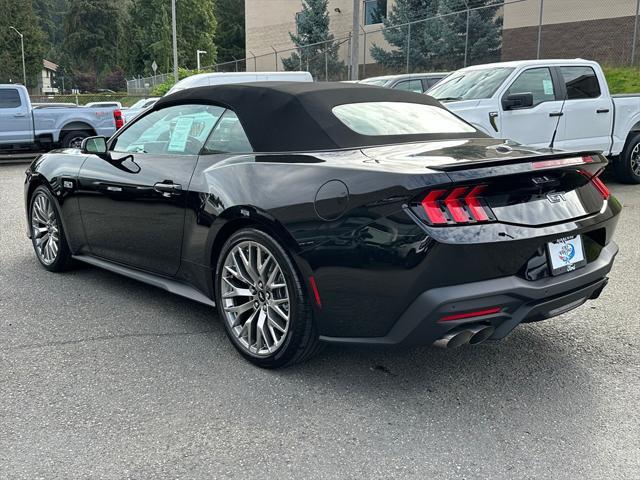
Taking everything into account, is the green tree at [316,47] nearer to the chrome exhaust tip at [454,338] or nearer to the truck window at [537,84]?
the truck window at [537,84]

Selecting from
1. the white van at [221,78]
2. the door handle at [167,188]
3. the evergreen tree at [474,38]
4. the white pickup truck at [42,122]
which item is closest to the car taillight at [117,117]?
the white pickup truck at [42,122]

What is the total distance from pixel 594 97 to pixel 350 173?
774 cm

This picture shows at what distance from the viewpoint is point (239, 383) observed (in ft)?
11.2

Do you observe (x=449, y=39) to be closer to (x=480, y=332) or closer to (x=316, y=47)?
(x=316, y=47)

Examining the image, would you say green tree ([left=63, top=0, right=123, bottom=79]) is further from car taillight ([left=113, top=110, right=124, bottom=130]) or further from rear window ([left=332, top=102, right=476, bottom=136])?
rear window ([left=332, top=102, right=476, bottom=136])

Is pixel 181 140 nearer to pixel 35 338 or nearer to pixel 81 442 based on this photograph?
pixel 35 338

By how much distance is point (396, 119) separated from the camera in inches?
159

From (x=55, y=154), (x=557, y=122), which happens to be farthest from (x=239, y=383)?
(x=557, y=122)

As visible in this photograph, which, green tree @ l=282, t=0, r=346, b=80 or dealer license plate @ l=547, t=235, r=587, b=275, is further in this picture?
green tree @ l=282, t=0, r=346, b=80

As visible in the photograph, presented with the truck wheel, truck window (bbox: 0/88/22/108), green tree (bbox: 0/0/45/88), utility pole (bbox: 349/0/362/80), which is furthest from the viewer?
green tree (bbox: 0/0/45/88)

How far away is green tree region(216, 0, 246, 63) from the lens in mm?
76125

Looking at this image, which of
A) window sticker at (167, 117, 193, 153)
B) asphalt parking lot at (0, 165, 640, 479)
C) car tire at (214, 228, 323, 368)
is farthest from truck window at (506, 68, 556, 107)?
car tire at (214, 228, 323, 368)

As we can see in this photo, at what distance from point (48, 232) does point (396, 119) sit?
10.8 feet

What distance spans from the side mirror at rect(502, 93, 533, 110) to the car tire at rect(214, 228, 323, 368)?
5.95 m
